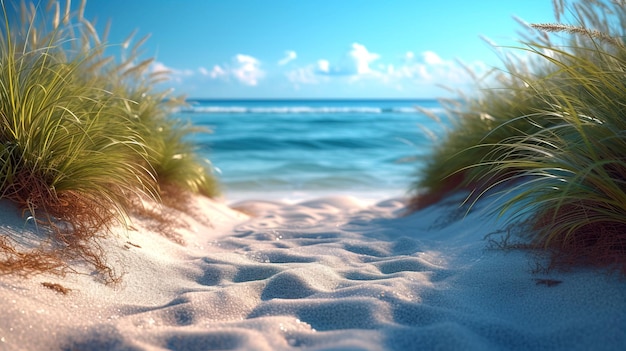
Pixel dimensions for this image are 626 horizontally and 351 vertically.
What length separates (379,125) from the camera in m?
23.8

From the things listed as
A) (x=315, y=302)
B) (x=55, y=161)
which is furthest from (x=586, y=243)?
(x=55, y=161)

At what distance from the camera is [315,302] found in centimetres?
198

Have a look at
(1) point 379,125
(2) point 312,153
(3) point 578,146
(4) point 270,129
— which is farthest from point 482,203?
(1) point 379,125

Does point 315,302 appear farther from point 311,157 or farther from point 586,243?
point 311,157

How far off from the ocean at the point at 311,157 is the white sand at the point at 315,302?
206cm

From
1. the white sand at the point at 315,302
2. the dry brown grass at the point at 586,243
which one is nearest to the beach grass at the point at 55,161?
the white sand at the point at 315,302

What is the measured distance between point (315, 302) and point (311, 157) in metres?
11.2

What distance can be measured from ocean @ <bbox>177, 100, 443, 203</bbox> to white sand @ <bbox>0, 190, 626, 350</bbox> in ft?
6.75

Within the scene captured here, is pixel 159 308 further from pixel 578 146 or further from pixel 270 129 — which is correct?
pixel 270 129

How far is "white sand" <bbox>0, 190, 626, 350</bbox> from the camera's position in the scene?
1.67m

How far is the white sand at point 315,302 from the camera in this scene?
1.67 meters

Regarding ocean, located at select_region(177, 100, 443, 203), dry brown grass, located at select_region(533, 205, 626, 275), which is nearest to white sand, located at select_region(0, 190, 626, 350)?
dry brown grass, located at select_region(533, 205, 626, 275)

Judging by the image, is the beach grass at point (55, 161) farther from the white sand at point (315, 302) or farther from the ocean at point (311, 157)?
the ocean at point (311, 157)

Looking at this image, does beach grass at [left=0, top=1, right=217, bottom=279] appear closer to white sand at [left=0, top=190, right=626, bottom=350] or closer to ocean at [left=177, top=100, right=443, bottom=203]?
white sand at [left=0, top=190, right=626, bottom=350]
